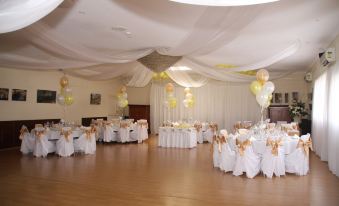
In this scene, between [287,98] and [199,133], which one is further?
→ [287,98]

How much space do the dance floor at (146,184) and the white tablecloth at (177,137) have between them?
254 centimetres

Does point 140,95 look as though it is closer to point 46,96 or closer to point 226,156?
point 46,96

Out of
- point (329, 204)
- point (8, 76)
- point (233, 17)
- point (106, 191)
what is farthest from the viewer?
point (8, 76)

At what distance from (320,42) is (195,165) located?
4739 mm

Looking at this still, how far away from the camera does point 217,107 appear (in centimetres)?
1497

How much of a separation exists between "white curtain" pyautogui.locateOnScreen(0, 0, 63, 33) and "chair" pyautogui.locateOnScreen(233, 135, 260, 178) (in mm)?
4826

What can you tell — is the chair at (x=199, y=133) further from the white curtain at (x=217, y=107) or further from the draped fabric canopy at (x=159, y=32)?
the draped fabric canopy at (x=159, y=32)

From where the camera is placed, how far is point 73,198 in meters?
4.45

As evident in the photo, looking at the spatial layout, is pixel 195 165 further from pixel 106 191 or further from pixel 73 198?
pixel 73 198

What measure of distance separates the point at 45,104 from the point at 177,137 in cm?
581

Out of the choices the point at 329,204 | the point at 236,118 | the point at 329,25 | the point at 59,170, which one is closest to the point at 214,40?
the point at 329,25

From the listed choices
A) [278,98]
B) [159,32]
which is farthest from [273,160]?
[278,98]

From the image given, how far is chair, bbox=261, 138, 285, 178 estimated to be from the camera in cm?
594

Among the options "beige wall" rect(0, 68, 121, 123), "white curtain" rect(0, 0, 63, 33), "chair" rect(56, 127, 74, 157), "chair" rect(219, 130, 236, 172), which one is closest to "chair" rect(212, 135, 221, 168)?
"chair" rect(219, 130, 236, 172)
